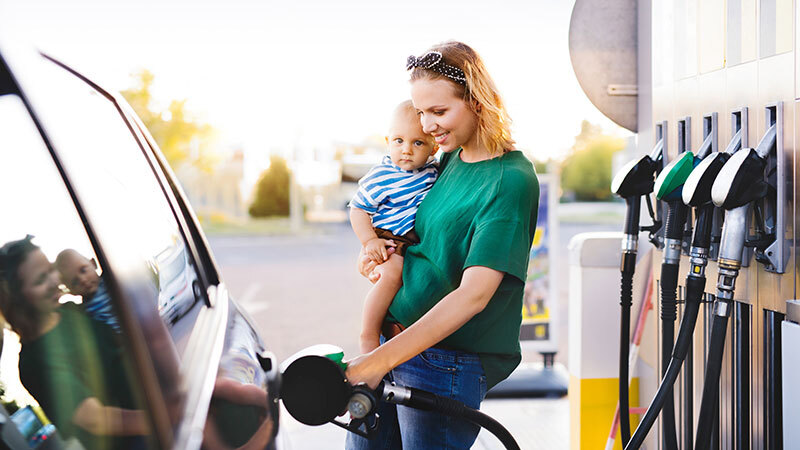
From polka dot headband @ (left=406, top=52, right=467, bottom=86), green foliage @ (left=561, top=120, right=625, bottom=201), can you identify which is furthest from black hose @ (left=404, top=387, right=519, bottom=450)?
green foliage @ (left=561, top=120, right=625, bottom=201)

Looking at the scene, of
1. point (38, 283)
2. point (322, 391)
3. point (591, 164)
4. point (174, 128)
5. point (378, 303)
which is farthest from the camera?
point (591, 164)

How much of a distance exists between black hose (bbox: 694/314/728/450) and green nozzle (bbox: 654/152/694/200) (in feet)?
1.12

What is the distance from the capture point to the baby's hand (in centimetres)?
209

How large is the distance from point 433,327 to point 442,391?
0.29m

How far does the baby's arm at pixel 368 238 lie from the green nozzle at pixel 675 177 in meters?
0.74

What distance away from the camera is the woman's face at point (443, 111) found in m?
1.80

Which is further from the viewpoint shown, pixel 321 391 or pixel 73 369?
pixel 321 391

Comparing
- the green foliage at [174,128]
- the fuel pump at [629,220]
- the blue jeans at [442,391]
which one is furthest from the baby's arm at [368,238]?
the green foliage at [174,128]

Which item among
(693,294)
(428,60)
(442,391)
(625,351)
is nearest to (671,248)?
(693,294)

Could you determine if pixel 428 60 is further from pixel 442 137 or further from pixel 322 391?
pixel 322 391

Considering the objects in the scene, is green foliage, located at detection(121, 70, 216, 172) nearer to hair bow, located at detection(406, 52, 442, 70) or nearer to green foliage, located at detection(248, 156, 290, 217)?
green foliage, located at detection(248, 156, 290, 217)

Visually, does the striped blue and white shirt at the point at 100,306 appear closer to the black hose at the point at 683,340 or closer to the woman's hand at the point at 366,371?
the woman's hand at the point at 366,371

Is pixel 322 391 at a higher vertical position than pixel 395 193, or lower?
lower

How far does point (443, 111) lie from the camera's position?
1.81m
